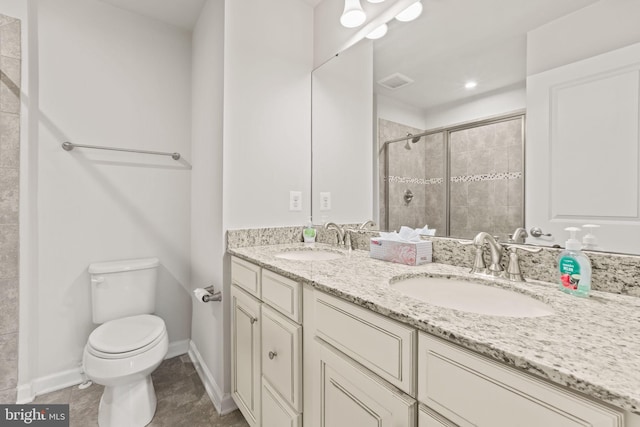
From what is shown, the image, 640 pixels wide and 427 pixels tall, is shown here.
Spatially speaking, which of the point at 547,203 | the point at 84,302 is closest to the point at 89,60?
the point at 84,302

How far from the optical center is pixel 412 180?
136 cm

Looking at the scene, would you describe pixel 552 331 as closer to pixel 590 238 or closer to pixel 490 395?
pixel 490 395

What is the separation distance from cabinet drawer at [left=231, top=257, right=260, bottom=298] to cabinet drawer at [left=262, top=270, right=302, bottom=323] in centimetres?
7

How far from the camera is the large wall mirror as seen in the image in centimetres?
96

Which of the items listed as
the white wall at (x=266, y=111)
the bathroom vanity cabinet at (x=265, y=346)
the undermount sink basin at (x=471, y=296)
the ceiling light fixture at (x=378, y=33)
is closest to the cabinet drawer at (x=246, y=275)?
the bathroom vanity cabinet at (x=265, y=346)

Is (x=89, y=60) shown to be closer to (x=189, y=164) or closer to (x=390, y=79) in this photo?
(x=189, y=164)

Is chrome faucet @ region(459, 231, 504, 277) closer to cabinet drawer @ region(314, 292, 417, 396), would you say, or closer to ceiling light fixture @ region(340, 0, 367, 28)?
cabinet drawer @ region(314, 292, 417, 396)

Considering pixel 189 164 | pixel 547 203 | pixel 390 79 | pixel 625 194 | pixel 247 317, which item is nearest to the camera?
pixel 625 194

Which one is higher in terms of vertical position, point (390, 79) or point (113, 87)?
point (113, 87)

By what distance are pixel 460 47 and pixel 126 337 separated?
208cm

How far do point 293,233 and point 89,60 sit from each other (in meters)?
1.67

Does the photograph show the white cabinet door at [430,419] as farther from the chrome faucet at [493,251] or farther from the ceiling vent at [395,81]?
the ceiling vent at [395,81]

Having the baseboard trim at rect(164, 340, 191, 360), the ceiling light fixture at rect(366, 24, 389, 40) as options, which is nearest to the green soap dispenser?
the ceiling light fixture at rect(366, 24, 389, 40)

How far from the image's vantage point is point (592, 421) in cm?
39
